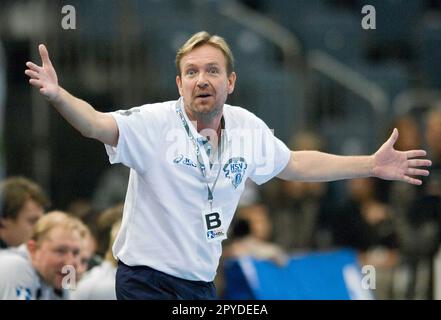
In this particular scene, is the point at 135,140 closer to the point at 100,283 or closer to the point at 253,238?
the point at 100,283

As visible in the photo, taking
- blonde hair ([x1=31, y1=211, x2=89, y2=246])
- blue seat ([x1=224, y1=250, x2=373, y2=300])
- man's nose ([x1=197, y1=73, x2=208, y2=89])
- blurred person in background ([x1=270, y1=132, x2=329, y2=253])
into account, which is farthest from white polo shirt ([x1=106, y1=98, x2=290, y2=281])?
blurred person in background ([x1=270, y1=132, x2=329, y2=253])

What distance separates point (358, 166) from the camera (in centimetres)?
703

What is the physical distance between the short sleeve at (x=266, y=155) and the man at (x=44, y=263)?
151cm

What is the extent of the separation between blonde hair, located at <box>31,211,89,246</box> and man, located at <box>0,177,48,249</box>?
15.9 inches

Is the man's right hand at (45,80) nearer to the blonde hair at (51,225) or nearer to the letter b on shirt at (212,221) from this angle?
the letter b on shirt at (212,221)

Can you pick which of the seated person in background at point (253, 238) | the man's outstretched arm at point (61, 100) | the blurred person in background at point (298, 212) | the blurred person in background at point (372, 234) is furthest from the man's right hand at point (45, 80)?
the blurred person in background at point (298, 212)

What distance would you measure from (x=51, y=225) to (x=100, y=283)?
0.52 m

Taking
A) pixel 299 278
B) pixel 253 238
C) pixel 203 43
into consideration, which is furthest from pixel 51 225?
pixel 253 238

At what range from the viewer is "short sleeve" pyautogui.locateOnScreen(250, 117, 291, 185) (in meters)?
6.86

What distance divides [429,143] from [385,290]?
1635mm

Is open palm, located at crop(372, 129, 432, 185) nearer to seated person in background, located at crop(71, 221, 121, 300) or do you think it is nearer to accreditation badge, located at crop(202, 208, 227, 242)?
accreditation badge, located at crop(202, 208, 227, 242)

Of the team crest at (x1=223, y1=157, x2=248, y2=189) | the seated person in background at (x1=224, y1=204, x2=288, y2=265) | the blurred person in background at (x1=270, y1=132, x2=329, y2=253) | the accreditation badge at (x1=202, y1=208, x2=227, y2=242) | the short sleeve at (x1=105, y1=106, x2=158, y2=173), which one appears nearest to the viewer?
the short sleeve at (x1=105, y1=106, x2=158, y2=173)

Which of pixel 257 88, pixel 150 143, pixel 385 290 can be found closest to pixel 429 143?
pixel 385 290
